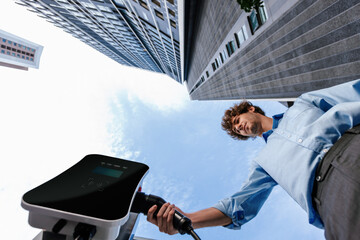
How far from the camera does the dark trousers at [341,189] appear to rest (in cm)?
116

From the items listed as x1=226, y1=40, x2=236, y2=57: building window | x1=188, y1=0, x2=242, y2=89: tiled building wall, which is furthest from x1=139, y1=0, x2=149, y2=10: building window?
x1=226, y1=40, x2=236, y2=57: building window

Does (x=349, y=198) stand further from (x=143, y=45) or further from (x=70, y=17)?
(x=143, y=45)

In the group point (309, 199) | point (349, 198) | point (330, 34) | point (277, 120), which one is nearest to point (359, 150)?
point (349, 198)

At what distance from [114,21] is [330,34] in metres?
23.6

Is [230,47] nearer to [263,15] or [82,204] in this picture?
[263,15]

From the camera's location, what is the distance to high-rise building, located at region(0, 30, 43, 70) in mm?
46312

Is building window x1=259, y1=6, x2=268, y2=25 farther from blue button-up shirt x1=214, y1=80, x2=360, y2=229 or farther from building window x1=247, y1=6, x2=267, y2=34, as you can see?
blue button-up shirt x1=214, y1=80, x2=360, y2=229

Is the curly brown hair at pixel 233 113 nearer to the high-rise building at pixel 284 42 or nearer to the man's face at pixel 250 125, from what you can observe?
the man's face at pixel 250 125

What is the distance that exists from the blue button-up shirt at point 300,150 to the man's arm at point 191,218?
0.10m

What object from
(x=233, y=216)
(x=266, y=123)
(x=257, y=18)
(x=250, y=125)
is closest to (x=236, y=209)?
(x=233, y=216)

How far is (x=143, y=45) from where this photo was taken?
111ft

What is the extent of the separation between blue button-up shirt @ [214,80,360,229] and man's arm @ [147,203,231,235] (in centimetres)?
10

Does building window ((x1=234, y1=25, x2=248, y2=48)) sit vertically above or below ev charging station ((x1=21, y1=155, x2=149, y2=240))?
above

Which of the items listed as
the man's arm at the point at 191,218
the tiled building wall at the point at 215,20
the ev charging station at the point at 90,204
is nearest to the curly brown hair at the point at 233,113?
the man's arm at the point at 191,218
